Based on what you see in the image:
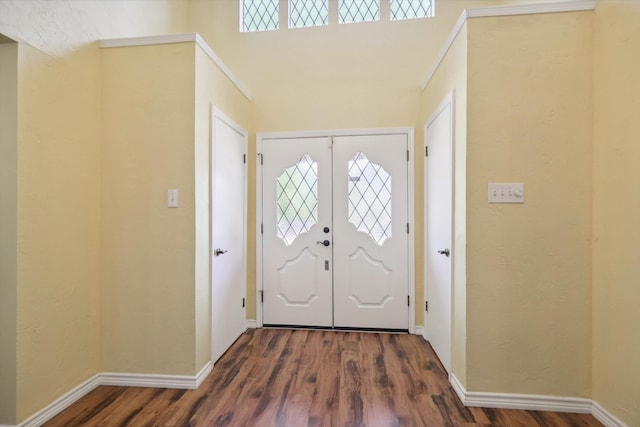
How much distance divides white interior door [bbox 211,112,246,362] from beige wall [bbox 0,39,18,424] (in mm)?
1032

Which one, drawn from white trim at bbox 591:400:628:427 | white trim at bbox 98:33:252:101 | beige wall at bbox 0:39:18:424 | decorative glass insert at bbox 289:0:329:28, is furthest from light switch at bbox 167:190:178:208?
white trim at bbox 591:400:628:427

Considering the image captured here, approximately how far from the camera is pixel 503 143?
5.67 ft

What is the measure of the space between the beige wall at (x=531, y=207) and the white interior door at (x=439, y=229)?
0.27 meters

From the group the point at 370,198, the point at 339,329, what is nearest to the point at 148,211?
the point at 370,198

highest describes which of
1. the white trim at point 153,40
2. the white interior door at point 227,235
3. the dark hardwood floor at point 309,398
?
the white trim at point 153,40

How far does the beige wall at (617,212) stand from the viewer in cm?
145

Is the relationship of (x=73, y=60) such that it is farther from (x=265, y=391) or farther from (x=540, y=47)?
(x=540, y=47)

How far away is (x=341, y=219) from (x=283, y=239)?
0.62 metres

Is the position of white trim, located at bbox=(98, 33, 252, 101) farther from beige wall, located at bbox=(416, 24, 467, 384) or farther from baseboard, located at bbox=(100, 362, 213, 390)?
baseboard, located at bbox=(100, 362, 213, 390)

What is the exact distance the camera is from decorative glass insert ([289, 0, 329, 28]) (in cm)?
303

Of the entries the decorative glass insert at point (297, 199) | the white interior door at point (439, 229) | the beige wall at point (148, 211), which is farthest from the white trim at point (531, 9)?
the beige wall at point (148, 211)

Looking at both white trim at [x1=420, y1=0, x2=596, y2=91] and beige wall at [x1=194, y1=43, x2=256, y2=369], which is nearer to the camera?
white trim at [x1=420, y1=0, x2=596, y2=91]

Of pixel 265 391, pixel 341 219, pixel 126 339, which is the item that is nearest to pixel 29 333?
pixel 126 339

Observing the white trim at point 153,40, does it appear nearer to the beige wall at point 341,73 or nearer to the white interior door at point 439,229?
the beige wall at point 341,73
